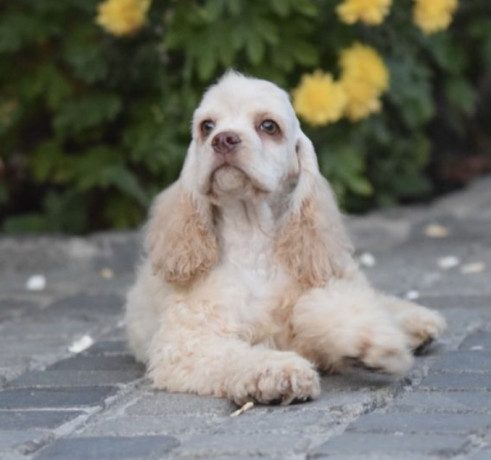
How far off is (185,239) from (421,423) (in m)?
1.08

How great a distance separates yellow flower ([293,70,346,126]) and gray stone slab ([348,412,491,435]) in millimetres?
3331

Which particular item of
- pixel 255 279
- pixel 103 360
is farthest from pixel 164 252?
pixel 103 360

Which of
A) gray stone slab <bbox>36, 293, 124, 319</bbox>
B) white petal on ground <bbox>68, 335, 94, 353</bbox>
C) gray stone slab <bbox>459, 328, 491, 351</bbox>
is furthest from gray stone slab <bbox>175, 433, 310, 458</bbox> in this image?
gray stone slab <bbox>36, 293, 124, 319</bbox>

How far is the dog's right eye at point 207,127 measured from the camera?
172 inches

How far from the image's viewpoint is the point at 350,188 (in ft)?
24.7

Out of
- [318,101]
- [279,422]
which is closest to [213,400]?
[279,422]

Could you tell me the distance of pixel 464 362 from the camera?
450cm

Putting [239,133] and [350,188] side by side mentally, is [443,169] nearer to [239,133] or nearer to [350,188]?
[350,188]

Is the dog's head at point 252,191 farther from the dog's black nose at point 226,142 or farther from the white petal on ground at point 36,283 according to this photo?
the white petal on ground at point 36,283

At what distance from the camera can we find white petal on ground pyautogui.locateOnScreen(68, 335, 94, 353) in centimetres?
511

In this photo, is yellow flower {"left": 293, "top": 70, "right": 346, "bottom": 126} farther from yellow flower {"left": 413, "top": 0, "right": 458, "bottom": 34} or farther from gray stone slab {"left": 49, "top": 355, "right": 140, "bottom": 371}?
gray stone slab {"left": 49, "top": 355, "right": 140, "bottom": 371}

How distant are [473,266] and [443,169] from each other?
274 centimetres

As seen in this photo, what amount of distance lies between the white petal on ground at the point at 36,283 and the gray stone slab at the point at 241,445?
10.9 ft

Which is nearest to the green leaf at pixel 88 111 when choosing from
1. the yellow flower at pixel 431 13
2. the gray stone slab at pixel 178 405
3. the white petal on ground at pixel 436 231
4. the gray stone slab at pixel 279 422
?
the yellow flower at pixel 431 13
